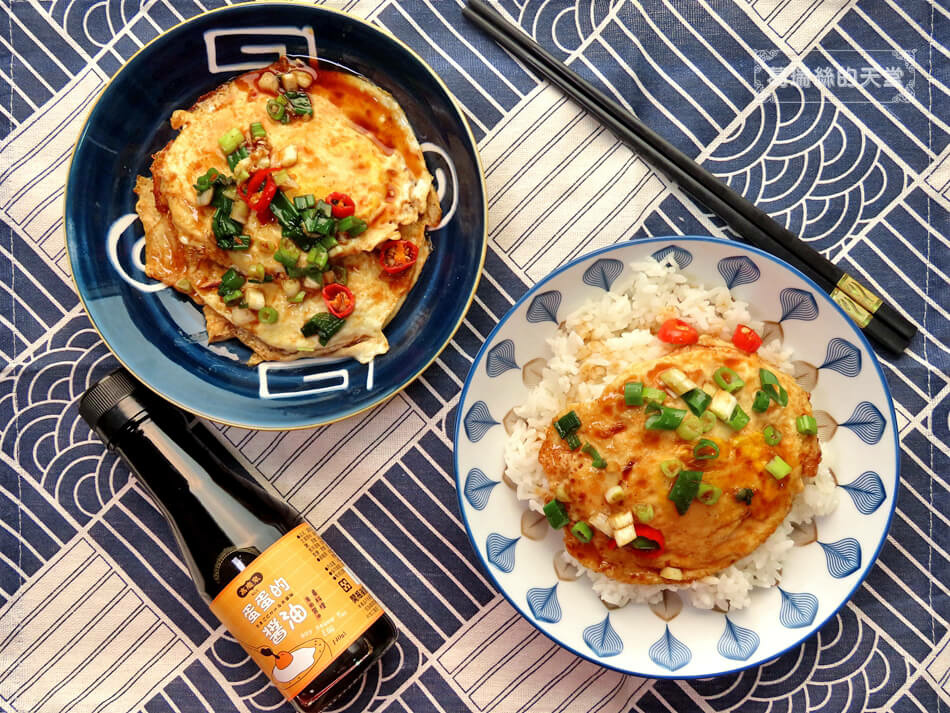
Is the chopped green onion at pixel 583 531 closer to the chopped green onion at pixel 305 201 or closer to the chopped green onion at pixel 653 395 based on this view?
the chopped green onion at pixel 653 395

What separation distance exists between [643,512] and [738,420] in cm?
39

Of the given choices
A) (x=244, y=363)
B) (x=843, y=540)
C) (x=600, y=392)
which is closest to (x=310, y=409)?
(x=244, y=363)

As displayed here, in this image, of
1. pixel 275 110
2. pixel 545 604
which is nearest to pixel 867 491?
pixel 545 604

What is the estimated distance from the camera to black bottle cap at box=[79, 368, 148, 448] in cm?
245

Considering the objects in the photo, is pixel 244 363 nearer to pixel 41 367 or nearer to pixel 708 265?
pixel 41 367

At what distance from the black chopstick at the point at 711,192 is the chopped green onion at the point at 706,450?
799mm

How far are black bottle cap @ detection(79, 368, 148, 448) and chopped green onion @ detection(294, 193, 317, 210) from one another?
0.87 metres

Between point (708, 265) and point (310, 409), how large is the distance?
143cm

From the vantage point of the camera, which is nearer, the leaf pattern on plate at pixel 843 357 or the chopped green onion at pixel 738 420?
the chopped green onion at pixel 738 420

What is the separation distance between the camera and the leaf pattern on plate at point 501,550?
240cm

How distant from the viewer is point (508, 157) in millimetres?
2592

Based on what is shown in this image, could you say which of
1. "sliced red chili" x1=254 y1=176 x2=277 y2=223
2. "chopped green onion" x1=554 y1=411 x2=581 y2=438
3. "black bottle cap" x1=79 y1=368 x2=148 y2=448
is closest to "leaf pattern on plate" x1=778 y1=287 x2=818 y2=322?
"chopped green onion" x1=554 y1=411 x2=581 y2=438

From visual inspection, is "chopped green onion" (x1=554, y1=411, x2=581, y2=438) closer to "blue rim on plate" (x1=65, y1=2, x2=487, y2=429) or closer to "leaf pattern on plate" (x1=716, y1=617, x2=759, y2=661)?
"blue rim on plate" (x1=65, y1=2, x2=487, y2=429)

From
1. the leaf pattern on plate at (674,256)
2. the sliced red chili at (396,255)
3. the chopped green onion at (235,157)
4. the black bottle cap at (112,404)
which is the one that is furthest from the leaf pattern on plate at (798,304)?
the black bottle cap at (112,404)
